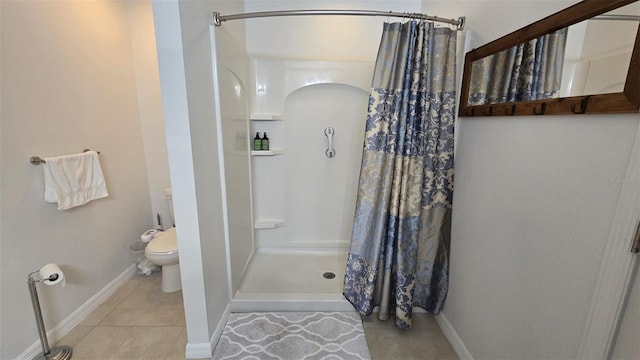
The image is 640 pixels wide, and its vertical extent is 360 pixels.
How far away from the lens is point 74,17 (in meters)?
1.88

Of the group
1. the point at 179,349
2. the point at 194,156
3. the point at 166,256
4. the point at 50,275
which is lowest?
the point at 179,349

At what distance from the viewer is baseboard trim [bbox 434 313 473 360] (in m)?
1.63

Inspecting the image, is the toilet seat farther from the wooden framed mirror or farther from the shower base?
the wooden framed mirror

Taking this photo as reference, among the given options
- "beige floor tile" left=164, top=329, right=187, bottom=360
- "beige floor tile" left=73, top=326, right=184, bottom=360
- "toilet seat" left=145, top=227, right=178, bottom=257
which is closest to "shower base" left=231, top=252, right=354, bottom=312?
"beige floor tile" left=164, top=329, right=187, bottom=360

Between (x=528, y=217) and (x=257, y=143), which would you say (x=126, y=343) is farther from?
(x=528, y=217)

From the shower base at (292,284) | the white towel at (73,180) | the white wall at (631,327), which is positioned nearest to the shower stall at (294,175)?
the shower base at (292,284)

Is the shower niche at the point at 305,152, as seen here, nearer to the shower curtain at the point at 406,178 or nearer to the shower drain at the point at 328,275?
the shower drain at the point at 328,275

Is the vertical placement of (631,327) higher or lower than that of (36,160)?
lower

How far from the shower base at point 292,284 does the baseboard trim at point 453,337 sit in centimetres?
62

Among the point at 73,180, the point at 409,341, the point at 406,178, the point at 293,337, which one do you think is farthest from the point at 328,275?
the point at 73,180

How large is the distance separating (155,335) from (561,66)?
2.56 metres

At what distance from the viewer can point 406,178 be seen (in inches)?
65.6

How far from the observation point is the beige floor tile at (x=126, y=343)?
167 centimetres

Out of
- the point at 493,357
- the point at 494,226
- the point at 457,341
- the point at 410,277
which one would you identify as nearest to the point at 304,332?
the point at 410,277
